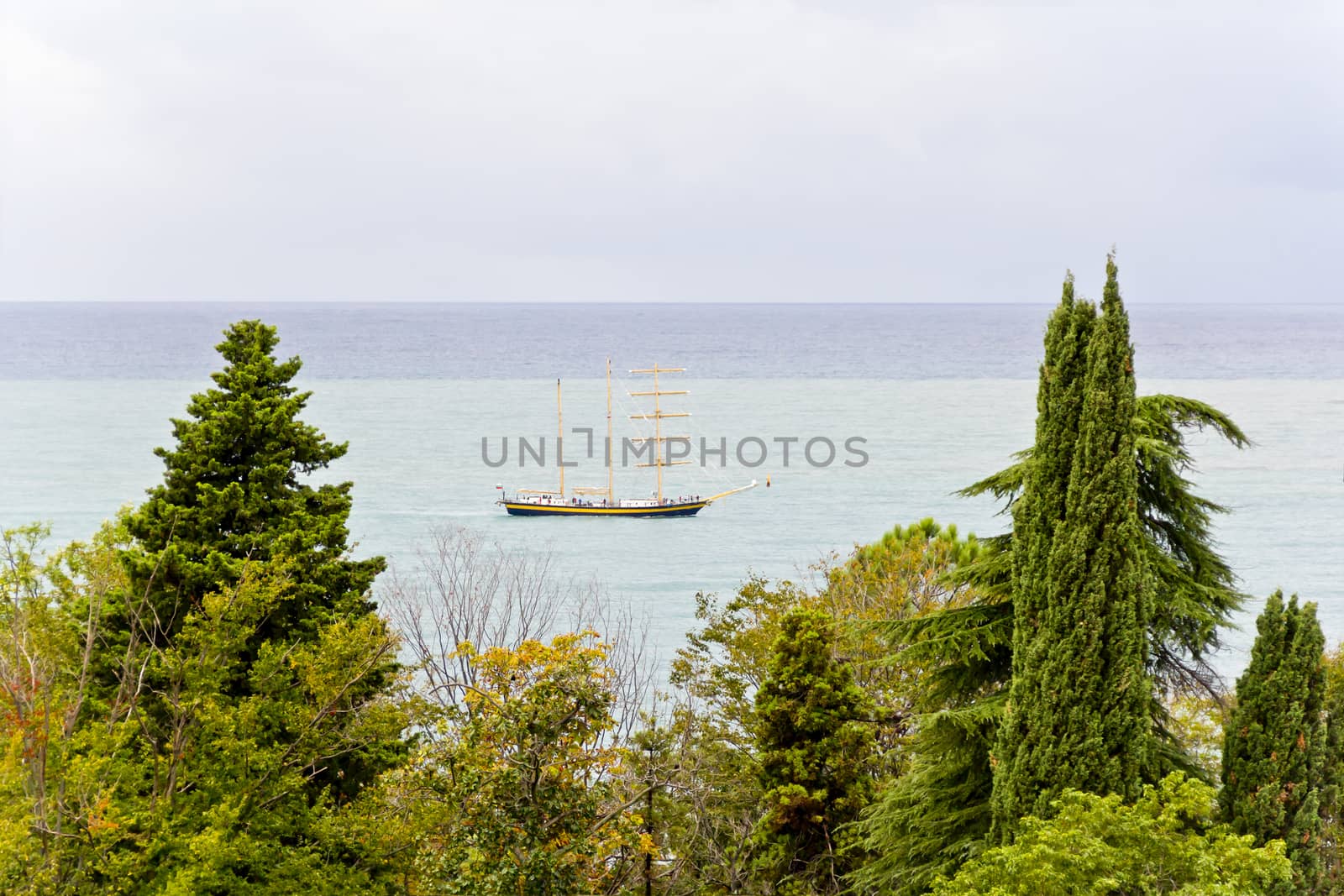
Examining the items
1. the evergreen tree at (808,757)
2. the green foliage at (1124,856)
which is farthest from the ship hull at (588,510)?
the green foliage at (1124,856)

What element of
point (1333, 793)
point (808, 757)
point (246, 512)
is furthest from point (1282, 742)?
point (246, 512)

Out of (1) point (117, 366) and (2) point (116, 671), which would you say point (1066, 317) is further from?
(1) point (117, 366)

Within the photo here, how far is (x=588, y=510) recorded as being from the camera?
Result: 73875 millimetres

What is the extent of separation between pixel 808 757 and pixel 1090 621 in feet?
20.4

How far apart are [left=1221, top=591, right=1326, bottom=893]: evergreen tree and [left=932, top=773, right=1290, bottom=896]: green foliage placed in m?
1.24

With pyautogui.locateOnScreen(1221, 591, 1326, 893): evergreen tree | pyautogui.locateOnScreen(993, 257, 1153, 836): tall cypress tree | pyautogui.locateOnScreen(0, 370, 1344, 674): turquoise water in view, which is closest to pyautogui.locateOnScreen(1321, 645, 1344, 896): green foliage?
pyautogui.locateOnScreen(1221, 591, 1326, 893): evergreen tree

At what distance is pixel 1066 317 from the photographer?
13.5m

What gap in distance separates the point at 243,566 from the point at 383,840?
414 cm

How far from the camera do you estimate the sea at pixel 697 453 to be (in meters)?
62.8

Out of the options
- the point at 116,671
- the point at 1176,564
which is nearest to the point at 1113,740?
the point at 1176,564

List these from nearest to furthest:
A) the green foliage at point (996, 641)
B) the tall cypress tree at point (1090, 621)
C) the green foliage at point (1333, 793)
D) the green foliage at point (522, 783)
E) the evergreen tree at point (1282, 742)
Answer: the green foliage at point (522, 783), the tall cypress tree at point (1090, 621), the evergreen tree at point (1282, 742), the green foliage at point (996, 641), the green foliage at point (1333, 793)

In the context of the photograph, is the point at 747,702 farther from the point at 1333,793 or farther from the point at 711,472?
the point at 711,472

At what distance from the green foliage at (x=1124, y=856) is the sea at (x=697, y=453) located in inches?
961

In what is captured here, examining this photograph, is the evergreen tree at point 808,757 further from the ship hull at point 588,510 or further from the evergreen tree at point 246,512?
the ship hull at point 588,510
